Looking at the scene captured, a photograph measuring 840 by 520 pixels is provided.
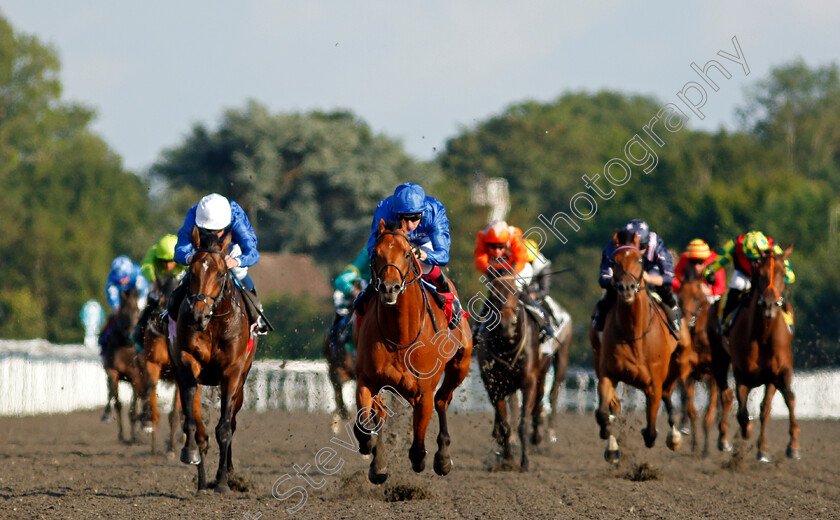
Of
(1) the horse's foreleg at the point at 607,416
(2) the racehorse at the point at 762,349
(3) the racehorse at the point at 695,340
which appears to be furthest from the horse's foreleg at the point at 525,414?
(3) the racehorse at the point at 695,340

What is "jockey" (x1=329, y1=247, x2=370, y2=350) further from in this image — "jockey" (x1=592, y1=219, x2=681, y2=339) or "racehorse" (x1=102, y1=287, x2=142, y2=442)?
"jockey" (x1=592, y1=219, x2=681, y2=339)

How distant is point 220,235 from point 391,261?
7.16 feet

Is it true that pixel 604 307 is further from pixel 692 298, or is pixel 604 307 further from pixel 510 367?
pixel 692 298

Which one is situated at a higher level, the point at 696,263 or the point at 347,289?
the point at 696,263

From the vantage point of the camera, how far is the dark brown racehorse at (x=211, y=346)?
809cm

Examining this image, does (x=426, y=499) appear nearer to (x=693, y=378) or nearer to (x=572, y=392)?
(x=693, y=378)

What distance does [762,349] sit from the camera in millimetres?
11195

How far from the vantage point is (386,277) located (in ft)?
22.4

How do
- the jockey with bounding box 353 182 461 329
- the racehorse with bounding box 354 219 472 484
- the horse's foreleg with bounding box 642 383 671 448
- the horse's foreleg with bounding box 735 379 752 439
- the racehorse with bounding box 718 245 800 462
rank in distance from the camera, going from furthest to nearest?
the horse's foreleg with bounding box 735 379 752 439 < the racehorse with bounding box 718 245 800 462 < the horse's foreleg with bounding box 642 383 671 448 < the jockey with bounding box 353 182 461 329 < the racehorse with bounding box 354 219 472 484

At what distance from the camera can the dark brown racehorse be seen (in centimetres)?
809

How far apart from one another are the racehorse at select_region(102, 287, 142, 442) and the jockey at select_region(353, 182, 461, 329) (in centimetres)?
615

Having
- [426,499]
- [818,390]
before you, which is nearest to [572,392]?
[818,390]

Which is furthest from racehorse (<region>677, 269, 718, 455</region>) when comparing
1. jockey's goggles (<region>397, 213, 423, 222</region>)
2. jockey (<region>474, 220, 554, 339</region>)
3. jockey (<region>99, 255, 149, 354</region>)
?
jockey (<region>99, 255, 149, 354</region>)

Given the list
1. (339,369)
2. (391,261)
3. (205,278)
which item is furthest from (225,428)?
(339,369)
